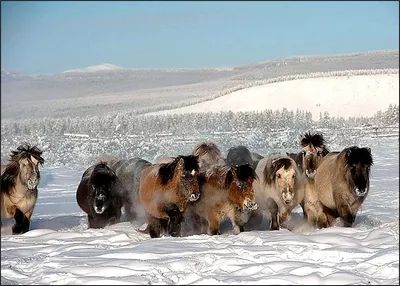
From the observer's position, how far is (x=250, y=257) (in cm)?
812

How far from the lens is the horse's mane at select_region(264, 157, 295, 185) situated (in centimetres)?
1088

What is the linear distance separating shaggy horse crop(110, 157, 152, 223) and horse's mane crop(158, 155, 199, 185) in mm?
1728

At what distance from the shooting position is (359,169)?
10.3 meters

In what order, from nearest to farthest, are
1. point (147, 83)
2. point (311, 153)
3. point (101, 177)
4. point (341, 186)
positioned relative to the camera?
1. point (341, 186)
2. point (311, 153)
3. point (101, 177)
4. point (147, 83)

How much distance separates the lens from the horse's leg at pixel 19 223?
11.6m

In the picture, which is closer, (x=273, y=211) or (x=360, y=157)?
(x=360, y=157)

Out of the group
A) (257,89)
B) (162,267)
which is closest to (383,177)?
(257,89)

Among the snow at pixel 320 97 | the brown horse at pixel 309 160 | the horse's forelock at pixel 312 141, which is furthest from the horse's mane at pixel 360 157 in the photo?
the snow at pixel 320 97

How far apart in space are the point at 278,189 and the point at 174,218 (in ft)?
6.69

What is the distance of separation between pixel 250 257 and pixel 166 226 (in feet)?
9.52

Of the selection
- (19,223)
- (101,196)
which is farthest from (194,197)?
(19,223)

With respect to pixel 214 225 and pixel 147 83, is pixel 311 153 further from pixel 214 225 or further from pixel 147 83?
pixel 147 83

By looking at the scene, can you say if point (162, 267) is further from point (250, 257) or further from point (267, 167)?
point (267, 167)

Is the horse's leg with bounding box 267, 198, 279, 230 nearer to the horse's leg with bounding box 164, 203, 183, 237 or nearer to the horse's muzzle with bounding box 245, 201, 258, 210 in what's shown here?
the horse's muzzle with bounding box 245, 201, 258, 210
